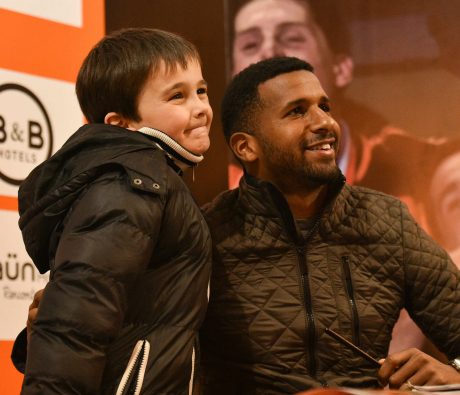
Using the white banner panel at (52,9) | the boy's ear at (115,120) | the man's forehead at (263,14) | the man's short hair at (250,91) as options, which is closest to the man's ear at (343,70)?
the man's forehead at (263,14)

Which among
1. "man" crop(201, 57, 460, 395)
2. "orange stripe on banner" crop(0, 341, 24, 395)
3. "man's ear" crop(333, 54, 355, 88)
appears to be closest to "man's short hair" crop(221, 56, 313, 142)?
"man" crop(201, 57, 460, 395)

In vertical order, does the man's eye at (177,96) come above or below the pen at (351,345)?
above

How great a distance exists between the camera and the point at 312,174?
208cm

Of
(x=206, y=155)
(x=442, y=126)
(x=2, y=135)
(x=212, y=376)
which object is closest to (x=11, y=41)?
(x=2, y=135)

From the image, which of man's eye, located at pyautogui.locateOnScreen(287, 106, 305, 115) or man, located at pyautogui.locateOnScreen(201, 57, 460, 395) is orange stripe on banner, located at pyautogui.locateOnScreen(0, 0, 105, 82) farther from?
man's eye, located at pyautogui.locateOnScreen(287, 106, 305, 115)

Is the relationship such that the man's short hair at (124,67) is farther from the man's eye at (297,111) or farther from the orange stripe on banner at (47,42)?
the orange stripe on banner at (47,42)

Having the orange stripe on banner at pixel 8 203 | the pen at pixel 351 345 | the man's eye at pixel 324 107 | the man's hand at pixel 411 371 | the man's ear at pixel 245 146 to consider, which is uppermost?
the man's eye at pixel 324 107

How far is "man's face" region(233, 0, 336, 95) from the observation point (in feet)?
9.66

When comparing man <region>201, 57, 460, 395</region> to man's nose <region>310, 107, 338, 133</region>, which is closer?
man <region>201, 57, 460, 395</region>

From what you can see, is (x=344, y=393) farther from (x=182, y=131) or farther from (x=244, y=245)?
(x=244, y=245)

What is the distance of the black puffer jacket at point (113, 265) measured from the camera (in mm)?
1406

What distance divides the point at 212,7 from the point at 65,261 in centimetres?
167

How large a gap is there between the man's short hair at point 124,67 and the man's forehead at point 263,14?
46.6 inches

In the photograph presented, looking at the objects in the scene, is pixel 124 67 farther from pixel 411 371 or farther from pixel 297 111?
pixel 411 371
